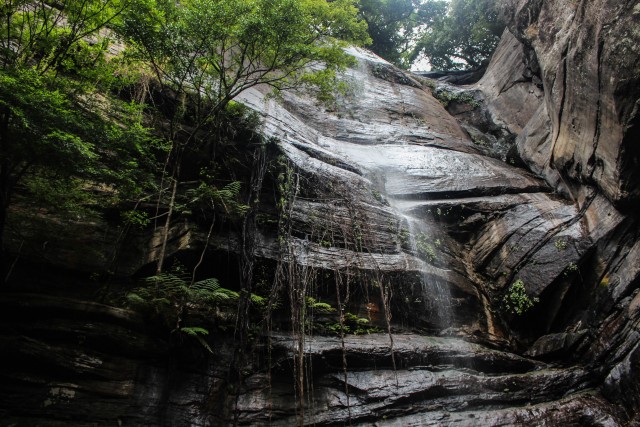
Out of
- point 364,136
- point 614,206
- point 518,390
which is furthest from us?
point 364,136

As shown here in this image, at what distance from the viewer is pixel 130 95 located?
26.2 ft

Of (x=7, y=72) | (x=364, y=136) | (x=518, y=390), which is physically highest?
(x=364, y=136)

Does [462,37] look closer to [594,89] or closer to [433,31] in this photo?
[433,31]

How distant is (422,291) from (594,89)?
4.77 meters

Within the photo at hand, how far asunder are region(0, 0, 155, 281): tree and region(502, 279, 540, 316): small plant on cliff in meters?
6.89

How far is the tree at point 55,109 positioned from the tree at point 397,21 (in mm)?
15807

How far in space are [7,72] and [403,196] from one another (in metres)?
7.63

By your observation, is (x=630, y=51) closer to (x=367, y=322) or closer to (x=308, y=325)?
(x=367, y=322)

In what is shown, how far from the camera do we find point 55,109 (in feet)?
14.8

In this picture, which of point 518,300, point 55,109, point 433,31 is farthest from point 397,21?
point 55,109

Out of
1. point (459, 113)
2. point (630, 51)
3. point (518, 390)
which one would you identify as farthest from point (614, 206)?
point (459, 113)

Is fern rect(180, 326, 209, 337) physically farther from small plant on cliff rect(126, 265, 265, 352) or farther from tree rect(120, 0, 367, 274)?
tree rect(120, 0, 367, 274)

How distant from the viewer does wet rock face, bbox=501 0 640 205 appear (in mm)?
6664

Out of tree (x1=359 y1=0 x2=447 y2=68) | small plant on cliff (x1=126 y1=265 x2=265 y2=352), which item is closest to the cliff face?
small plant on cliff (x1=126 y1=265 x2=265 y2=352)
